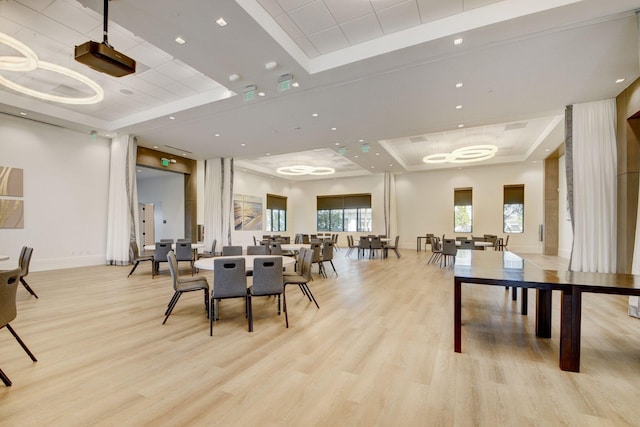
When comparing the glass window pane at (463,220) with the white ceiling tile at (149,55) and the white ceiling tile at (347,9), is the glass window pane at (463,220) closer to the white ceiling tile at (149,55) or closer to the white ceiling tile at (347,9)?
the white ceiling tile at (347,9)

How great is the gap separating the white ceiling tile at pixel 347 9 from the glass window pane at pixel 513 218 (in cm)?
1243

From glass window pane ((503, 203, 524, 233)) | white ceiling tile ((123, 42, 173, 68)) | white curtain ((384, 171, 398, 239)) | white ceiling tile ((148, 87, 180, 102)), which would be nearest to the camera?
white ceiling tile ((123, 42, 173, 68))

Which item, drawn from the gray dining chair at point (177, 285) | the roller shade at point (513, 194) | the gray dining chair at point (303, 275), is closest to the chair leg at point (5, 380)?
the gray dining chair at point (177, 285)

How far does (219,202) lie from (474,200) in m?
11.7

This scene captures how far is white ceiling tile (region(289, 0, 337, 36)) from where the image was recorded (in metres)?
3.92

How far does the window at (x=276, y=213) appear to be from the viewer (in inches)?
652

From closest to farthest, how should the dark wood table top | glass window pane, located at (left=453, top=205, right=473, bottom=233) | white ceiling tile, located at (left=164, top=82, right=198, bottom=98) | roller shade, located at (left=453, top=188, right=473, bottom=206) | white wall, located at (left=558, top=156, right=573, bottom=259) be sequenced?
the dark wood table top < white ceiling tile, located at (left=164, top=82, right=198, bottom=98) < white wall, located at (left=558, top=156, right=573, bottom=259) < glass window pane, located at (left=453, top=205, right=473, bottom=233) < roller shade, located at (left=453, top=188, right=473, bottom=206)

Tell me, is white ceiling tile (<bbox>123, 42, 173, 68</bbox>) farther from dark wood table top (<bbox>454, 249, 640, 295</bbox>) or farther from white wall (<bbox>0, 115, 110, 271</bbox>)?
dark wood table top (<bbox>454, 249, 640, 295</bbox>)

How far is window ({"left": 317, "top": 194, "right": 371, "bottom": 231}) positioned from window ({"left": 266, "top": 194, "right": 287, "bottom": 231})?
2151mm

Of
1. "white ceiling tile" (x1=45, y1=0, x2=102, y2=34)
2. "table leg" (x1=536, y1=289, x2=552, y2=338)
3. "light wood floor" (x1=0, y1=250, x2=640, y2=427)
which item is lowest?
"light wood floor" (x1=0, y1=250, x2=640, y2=427)

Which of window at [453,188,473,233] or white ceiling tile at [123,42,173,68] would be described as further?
window at [453,188,473,233]

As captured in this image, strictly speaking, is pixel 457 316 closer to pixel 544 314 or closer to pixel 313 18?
pixel 544 314

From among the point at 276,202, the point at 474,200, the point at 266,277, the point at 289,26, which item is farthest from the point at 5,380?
the point at 474,200

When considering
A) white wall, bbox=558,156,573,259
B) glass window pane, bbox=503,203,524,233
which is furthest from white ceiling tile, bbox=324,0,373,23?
glass window pane, bbox=503,203,524,233
